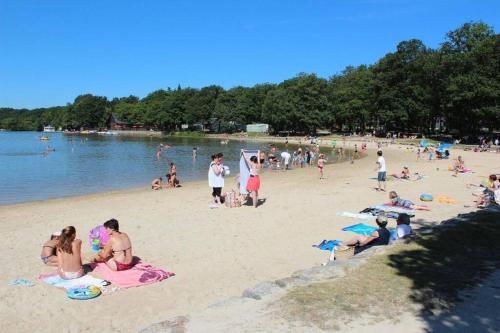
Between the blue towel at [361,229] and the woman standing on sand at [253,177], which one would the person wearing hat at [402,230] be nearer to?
the blue towel at [361,229]

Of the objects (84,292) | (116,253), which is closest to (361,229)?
(116,253)

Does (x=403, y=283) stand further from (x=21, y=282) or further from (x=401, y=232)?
(x=21, y=282)

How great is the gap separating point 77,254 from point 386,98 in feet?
224

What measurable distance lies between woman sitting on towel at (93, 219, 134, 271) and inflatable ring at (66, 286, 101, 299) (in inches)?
40.6

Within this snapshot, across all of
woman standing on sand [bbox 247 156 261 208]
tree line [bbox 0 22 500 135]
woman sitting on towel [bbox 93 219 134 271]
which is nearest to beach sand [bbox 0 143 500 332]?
woman standing on sand [bbox 247 156 261 208]

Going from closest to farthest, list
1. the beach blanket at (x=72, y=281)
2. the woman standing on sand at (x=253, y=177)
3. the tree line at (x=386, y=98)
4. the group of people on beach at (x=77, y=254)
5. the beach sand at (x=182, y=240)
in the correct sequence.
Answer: the beach sand at (x=182, y=240), the beach blanket at (x=72, y=281), the group of people on beach at (x=77, y=254), the woman standing on sand at (x=253, y=177), the tree line at (x=386, y=98)

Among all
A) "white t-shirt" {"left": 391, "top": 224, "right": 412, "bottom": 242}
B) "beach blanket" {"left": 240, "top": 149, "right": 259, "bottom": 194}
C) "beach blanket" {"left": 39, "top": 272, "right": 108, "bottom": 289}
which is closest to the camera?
"beach blanket" {"left": 39, "top": 272, "right": 108, "bottom": 289}

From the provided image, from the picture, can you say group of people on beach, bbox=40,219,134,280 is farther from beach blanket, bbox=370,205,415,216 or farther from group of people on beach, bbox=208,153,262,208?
beach blanket, bbox=370,205,415,216

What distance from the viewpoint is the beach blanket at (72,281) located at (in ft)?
24.6

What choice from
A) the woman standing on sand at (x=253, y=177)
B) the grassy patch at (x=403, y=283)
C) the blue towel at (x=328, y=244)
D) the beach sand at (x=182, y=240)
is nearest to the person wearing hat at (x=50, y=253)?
the beach sand at (x=182, y=240)

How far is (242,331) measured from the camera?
4641 mm

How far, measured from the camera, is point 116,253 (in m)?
8.31

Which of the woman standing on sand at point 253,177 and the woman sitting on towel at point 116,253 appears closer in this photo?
the woman sitting on towel at point 116,253

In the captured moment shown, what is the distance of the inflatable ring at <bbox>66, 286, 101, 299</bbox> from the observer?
276 inches
